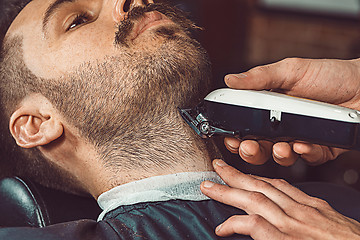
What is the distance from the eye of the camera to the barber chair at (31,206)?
4.33 ft

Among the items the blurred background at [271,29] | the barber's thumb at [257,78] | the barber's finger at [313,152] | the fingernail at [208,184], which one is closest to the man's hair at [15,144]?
the fingernail at [208,184]

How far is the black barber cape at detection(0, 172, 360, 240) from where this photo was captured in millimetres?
1094

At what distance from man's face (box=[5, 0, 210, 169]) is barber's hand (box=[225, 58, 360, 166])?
0.66 ft

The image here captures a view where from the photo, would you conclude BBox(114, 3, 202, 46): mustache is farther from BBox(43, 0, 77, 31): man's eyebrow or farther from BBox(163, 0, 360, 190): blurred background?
BBox(163, 0, 360, 190): blurred background

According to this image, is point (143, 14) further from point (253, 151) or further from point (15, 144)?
point (15, 144)

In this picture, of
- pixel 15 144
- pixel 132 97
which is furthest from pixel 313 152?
pixel 15 144

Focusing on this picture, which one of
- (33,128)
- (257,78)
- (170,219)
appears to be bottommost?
(170,219)

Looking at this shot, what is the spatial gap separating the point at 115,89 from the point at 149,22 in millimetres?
236

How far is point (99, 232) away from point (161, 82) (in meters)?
0.44

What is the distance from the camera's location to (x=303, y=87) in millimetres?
1397

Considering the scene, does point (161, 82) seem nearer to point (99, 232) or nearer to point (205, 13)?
point (99, 232)

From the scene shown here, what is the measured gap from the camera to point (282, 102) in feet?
3.75

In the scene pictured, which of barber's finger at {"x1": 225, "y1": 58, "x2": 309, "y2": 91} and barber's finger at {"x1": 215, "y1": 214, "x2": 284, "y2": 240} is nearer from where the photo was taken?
barber's finger at {"x1": 215, "y1": 214, "x2": 284, "y2": 240}

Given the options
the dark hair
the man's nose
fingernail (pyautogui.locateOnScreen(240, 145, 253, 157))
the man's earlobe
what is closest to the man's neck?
fingernail (pyautogui.locateOnScreen(240, 145, 253, 157))
